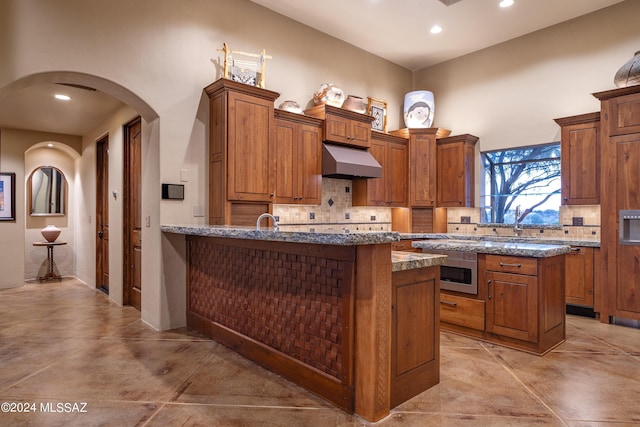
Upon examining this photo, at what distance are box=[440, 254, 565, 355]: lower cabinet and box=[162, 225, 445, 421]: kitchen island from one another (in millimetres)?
1057

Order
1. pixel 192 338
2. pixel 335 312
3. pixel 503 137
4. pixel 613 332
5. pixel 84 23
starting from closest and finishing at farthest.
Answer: pixel 335 312, pixel 84 23, pixel 192 338, pixel 613 332, pixel 503 137

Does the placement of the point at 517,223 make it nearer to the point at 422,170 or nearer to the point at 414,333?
the point at 422,170

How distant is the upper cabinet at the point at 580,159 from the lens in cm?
436

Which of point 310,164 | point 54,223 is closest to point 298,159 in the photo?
point 310,164

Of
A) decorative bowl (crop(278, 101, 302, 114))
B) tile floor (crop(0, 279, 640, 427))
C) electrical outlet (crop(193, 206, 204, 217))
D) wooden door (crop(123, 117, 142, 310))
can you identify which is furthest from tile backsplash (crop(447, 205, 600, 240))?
wooden door (crop(123, 117, 142, 310))

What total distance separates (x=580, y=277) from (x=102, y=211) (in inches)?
260

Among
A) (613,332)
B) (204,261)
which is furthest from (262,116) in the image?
(613,332)

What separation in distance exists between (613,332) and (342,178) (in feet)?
11.4

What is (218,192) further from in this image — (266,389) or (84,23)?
(266,389)

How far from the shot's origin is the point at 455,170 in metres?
5.67

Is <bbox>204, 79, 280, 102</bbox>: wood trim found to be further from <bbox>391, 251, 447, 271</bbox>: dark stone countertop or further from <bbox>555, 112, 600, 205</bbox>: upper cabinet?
<bbox>555, 112, 600, 205</bbox>: upper cabinet

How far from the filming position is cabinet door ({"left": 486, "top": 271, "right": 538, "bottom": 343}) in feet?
9.89

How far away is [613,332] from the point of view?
12.2 feet

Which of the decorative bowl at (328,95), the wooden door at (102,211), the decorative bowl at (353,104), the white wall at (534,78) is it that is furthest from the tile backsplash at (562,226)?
the wooden door at (102,211)
